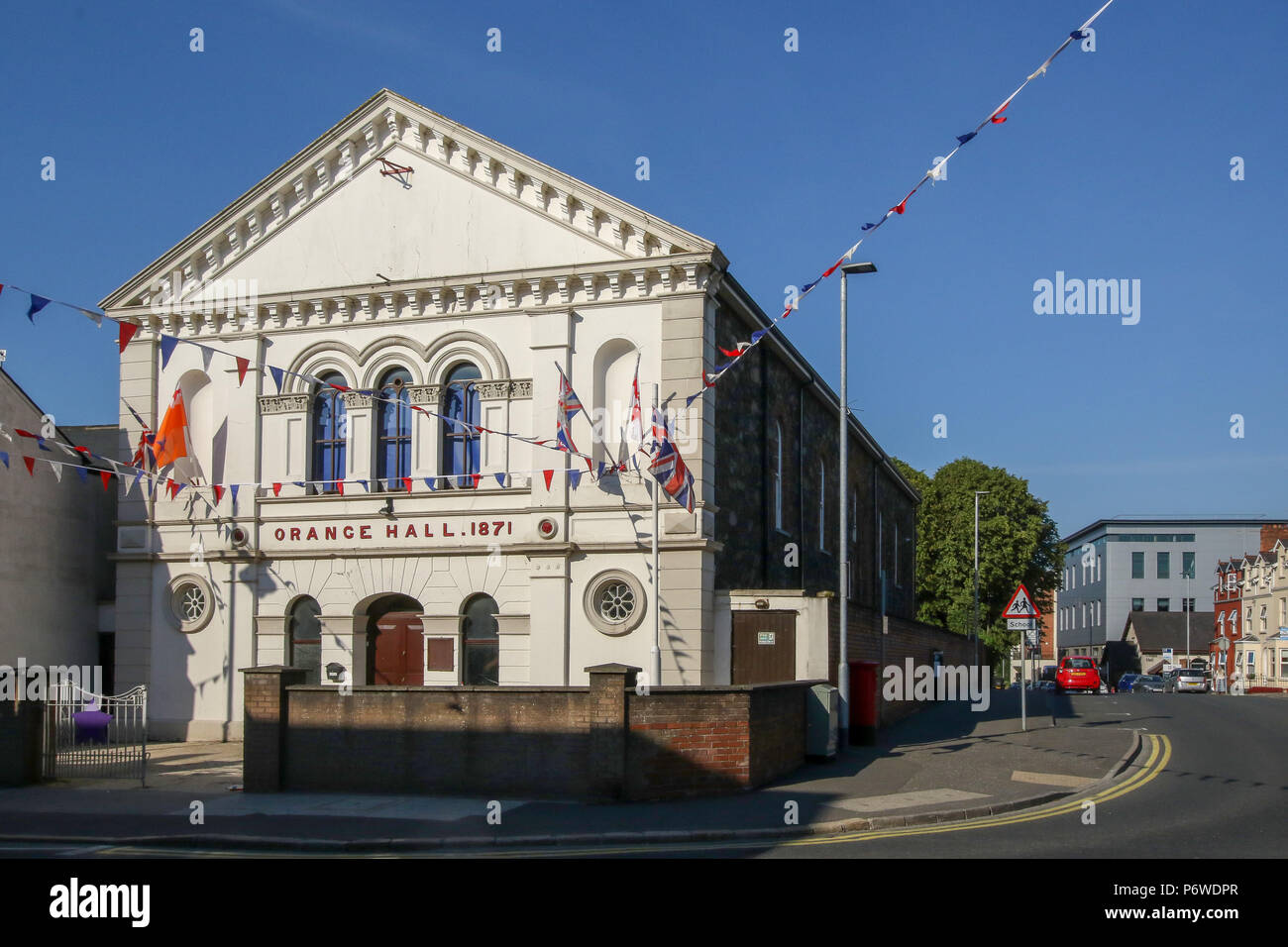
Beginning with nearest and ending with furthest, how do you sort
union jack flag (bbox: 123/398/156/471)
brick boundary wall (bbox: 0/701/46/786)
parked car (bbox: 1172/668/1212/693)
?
brick boundary wall (bbox: 0/701/46/786) < union jack flag (bbox: 123/398/156/471) < parked car (bbox: 1172/668/1212/693)

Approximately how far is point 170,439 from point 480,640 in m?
7.79

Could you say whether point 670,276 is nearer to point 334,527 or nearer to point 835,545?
point 334,527

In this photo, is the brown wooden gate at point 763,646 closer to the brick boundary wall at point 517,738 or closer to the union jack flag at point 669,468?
the union jack flag at point 669,468

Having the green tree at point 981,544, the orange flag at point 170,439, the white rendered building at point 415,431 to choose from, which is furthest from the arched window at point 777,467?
the green tree at point 981,544

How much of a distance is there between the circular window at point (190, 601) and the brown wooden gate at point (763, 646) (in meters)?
10.9

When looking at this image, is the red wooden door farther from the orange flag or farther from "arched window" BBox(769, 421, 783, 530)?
"arched window" BBox(769, 421, 783, 530)

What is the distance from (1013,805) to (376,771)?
318 inches

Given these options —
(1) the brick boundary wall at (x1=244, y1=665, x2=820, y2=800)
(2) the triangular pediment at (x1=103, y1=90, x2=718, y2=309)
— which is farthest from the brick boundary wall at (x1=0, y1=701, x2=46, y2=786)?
(2) the triangular pediment at (x1=103, y1=90, x2=718, y2=309)

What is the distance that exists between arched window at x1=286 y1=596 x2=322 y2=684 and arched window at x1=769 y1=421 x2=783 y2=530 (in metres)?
9.96

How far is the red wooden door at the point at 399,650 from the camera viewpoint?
2327 centimetres

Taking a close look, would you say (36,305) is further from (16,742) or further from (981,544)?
(981,544)

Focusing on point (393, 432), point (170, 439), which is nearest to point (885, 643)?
point (393, 432)

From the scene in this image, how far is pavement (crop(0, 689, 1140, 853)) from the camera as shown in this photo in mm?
12633
